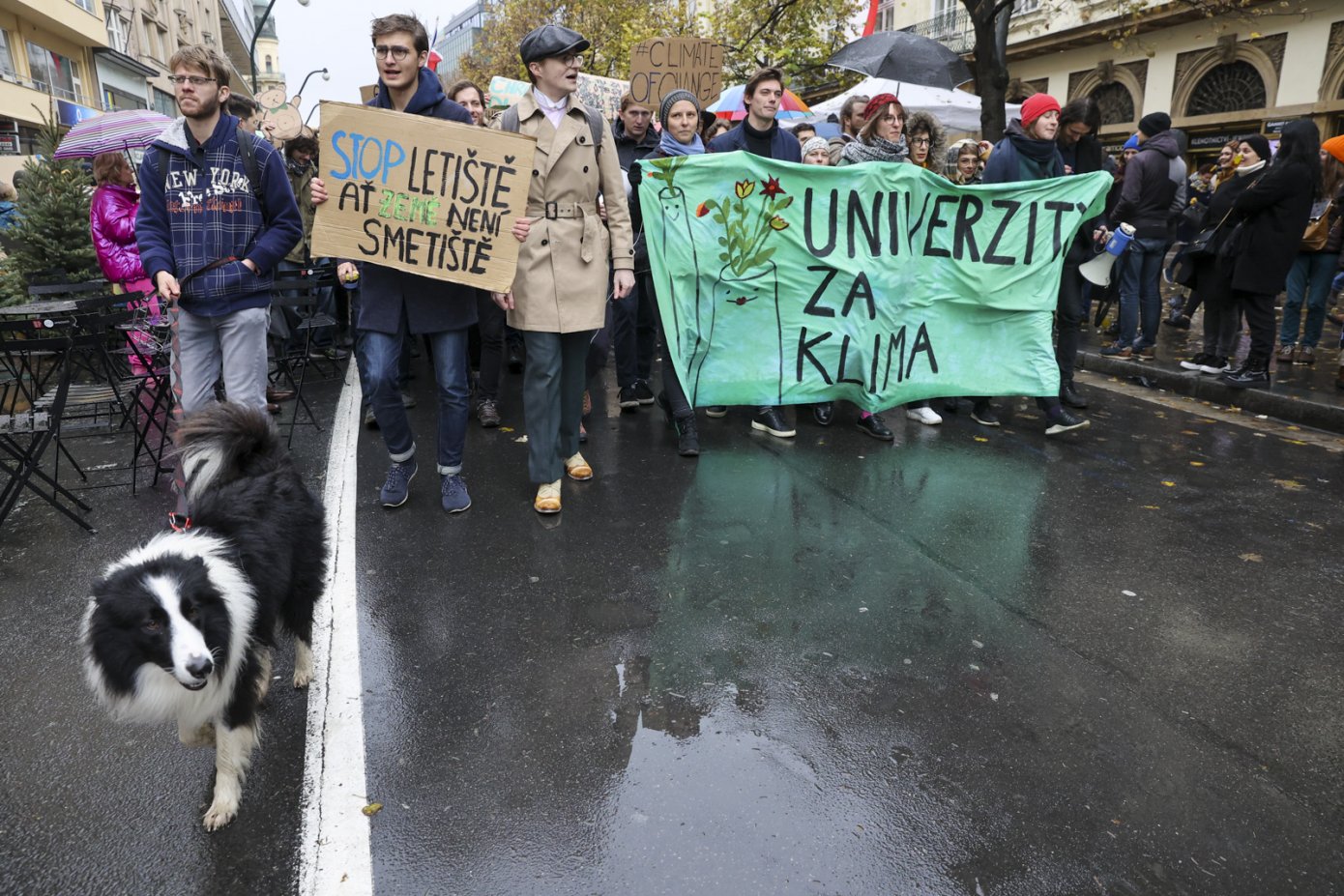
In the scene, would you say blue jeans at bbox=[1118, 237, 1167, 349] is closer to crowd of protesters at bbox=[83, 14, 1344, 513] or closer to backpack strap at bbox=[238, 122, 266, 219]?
crowd of protesters at bbox=[83, 14, 1344, 513]

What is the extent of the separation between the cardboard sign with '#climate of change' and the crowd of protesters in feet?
0.47

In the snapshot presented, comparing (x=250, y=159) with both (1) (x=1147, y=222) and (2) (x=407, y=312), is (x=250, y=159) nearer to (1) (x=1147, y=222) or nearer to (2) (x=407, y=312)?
(2) (x=407, y=312)

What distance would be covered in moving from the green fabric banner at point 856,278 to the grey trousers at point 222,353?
8.56 ft

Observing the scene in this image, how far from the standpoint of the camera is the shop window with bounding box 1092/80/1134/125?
Result: 26027mm

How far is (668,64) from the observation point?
31.0ft

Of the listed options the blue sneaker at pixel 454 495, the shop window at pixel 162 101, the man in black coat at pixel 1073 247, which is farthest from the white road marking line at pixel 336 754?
the shop window at pixel 162 101

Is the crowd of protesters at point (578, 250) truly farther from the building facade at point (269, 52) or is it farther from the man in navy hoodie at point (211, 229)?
the building facade at point (269, 52)

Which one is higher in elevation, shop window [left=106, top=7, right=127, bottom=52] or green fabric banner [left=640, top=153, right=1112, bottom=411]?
shop window [left=106, top=7, right=127, bottom=52]

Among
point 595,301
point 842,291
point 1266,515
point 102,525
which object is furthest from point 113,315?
point 1266,515

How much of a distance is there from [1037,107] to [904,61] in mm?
7414

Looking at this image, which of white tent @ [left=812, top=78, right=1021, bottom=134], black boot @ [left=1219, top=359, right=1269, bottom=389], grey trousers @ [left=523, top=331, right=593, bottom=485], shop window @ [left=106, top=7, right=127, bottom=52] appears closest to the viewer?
grey trousers @ [left=523, top=331, right=593, bottom=485]

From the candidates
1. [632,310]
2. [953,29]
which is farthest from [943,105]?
[953,29]

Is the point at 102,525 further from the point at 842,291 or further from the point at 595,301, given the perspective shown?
the point at 842,291

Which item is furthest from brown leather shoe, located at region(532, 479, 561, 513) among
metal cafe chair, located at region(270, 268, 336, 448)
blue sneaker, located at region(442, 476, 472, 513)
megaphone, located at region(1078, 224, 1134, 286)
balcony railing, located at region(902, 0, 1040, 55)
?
balcony railing, located at region(902, 0, 1040, 55)
